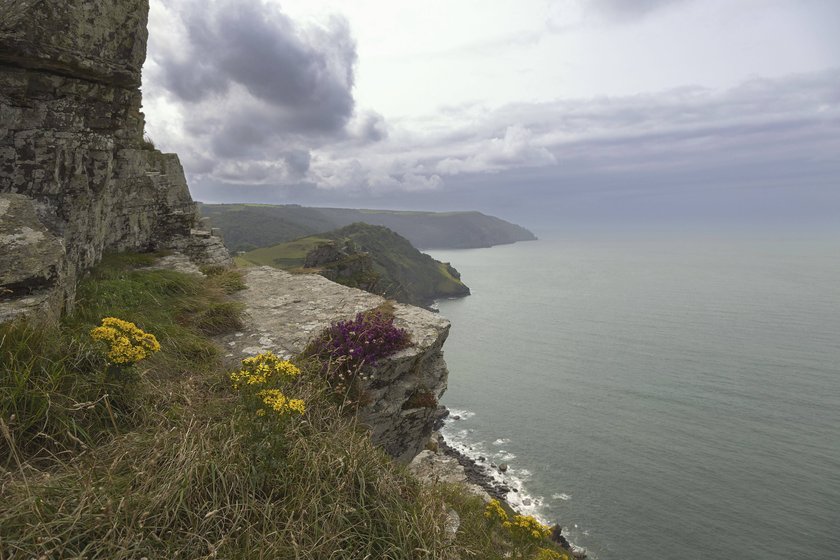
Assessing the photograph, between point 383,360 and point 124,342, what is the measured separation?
438 centimetres

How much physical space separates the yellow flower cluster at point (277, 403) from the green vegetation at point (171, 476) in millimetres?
146

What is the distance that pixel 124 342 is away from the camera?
190 inches

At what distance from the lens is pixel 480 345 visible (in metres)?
Result: 96.6

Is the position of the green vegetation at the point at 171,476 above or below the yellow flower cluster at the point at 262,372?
below

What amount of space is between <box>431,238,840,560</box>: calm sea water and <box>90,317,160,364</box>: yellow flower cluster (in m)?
45.6

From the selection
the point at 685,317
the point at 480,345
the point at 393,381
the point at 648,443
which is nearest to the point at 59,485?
the point at 393,381

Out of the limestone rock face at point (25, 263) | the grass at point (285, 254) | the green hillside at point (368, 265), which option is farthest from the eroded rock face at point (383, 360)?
the grass at point (285, 254)

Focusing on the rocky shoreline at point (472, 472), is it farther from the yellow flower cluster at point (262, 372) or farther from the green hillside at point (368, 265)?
the green hillside at point (368, 265)

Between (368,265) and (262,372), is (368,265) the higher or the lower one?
the lower one

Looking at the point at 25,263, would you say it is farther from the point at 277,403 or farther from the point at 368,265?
the point at 368,265

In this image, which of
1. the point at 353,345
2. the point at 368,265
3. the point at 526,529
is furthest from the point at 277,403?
the point at 368,265

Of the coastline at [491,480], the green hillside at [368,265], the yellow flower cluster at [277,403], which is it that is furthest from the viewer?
the green hillside at [368,265]

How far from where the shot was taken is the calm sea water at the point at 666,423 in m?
43.4

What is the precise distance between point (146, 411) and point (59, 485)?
1.19 metres
